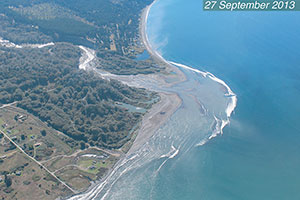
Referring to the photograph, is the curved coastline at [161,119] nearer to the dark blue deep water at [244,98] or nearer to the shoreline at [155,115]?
the shoreline at [155,115]

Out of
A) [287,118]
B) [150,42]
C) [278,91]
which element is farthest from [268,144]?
[150,42]

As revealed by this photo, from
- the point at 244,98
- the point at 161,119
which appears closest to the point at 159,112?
the point at 161,119

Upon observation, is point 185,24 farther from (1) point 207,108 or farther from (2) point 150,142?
(2) point 150,142

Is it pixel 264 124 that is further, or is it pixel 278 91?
pixel 278 91

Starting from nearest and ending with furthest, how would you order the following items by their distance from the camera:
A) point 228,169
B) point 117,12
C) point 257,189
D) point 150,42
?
point 257,189 → point 228,169 → point 150,42 → point 117,12

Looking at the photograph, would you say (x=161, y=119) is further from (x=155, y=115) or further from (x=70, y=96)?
(x=70, y=96)

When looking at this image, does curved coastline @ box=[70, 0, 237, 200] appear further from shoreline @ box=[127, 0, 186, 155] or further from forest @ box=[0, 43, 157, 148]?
forest @ box=[0, 43, 157, 148]
